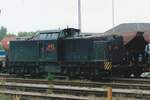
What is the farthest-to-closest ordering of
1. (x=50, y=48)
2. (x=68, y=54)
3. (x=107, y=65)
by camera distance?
(x=50, y=48)
(x=68, y=54)
(x=107, y=65)

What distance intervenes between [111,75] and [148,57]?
2.64 meters

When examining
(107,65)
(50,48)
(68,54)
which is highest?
(50,48)

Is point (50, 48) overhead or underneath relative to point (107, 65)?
overhead

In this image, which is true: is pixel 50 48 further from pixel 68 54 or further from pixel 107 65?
pixel 107 65

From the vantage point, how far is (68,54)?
24.6 metres

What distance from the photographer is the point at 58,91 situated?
15.4 meters

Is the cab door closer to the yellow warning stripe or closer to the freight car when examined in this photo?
the freight car

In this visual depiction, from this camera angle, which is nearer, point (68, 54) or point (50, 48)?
point (68, 54)

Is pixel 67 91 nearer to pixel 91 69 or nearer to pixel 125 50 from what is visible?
pixel 91 69

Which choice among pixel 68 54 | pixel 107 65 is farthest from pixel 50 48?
pixel 107 65

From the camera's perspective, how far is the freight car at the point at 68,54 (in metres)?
23.2

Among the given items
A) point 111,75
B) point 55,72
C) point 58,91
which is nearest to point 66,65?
point 55,72

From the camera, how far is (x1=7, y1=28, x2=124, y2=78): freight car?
23.2 metres

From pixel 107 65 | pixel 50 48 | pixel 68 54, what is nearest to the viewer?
pixel 107 65
